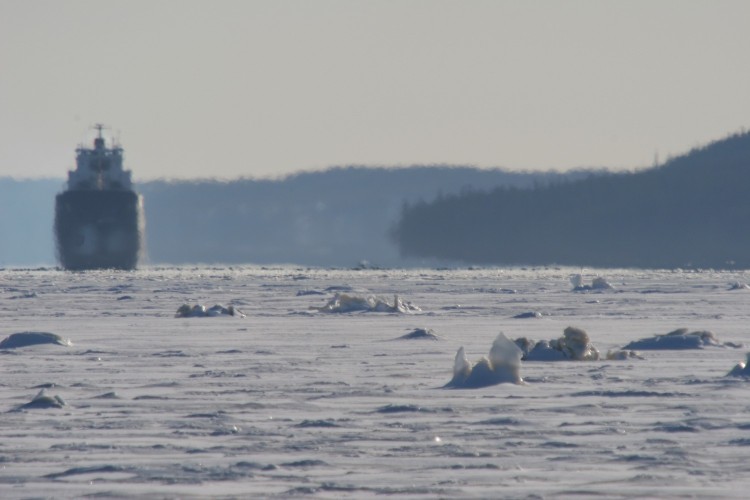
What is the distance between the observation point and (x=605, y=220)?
169m

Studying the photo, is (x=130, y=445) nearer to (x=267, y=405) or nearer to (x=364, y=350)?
(x=267, y=405)

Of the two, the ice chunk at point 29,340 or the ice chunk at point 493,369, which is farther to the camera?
the ice chunk at point 29,340

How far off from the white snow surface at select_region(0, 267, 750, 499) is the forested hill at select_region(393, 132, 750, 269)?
137 m

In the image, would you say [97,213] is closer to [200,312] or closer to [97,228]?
[97,228]

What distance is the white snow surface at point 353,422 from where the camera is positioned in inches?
316

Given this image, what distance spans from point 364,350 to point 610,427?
806cm

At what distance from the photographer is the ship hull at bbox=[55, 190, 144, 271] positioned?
104438 millimetres

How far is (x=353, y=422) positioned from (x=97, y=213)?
9604 cm

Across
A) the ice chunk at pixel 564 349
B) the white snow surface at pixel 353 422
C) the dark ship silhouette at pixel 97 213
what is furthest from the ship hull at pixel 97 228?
the ice chunk at pixel 564 349

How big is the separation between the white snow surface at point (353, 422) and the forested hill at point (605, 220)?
137337mm

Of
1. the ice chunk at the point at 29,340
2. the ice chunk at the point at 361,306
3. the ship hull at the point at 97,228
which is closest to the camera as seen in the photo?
the ice chunk at the point at 29,340

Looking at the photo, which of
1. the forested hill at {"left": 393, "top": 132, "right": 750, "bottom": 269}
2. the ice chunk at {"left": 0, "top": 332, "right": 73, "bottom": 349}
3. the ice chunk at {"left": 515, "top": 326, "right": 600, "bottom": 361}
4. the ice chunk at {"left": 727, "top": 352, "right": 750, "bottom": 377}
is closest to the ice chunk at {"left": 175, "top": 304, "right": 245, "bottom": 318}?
the ice chunk at {"left": 0, "top": 332, "right": 73, "bottom": 349}

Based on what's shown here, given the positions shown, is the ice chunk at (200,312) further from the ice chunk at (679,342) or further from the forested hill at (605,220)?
the forested hill at (605,220)

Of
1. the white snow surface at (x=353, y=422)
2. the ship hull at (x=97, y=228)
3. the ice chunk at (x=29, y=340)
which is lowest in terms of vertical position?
the white snow surface at (x=353, y=422)
